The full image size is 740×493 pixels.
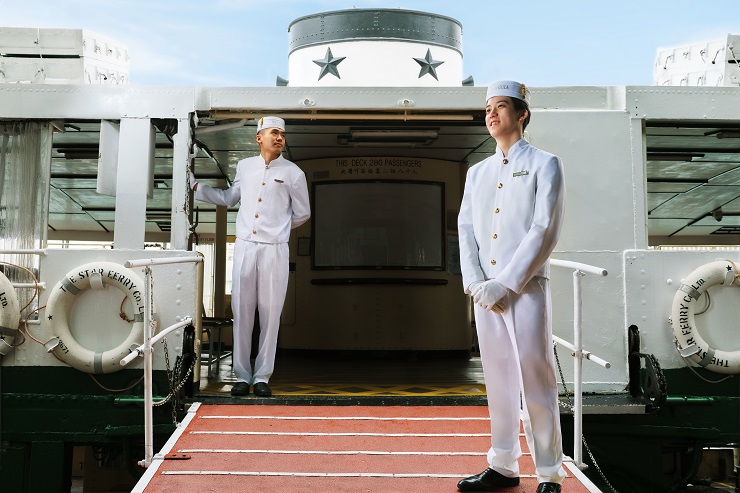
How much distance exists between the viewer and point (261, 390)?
18.9ft

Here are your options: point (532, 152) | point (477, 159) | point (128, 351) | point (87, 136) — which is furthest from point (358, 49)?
point (532, 152)

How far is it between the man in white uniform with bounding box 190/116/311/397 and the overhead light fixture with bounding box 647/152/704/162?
179 inches

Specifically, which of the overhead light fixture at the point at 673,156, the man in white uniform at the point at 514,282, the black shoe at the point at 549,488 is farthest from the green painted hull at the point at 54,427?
the overhead light fixture at the point at 673,156

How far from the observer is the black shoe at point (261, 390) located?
5716 millimetres

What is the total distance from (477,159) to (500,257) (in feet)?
19.8

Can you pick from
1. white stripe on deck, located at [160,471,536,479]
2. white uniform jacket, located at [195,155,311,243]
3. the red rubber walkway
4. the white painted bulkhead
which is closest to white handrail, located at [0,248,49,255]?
the white painted bulkhead

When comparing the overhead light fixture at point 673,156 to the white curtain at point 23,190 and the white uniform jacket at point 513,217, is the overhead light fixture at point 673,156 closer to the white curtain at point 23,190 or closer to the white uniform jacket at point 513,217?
the white uniform jacket at point 513,217

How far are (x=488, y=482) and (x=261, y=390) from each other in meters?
2.31

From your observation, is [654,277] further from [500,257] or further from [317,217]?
[317,217]

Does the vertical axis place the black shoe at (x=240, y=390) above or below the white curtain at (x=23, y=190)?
below

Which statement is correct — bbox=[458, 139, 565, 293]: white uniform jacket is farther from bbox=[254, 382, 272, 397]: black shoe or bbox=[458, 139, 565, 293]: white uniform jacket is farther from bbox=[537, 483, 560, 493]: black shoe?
bbox=[254, 382, 272, 397]: black shoe

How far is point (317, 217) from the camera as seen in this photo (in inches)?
373

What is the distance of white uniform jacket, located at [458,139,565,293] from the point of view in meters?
3.56

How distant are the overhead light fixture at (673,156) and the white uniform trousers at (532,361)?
558 centimetres
